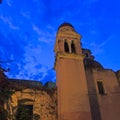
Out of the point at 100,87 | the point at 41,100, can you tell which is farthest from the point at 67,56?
the point at 41,100

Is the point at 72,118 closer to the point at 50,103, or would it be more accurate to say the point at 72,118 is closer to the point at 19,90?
the point at 50,103

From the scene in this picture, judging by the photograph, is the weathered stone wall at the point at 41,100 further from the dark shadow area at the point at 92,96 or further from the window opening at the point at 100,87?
the window opening at the point at 100,87

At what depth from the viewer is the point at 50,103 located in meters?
15.8

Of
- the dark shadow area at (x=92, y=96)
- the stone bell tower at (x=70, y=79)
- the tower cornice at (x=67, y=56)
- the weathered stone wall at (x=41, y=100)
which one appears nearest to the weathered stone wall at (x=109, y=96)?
the dark shadow area at (x=92, y=96)

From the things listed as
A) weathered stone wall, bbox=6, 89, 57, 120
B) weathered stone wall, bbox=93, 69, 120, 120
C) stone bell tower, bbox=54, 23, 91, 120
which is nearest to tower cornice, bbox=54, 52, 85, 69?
stone bell tower, bbox=54, 23, 91, 120

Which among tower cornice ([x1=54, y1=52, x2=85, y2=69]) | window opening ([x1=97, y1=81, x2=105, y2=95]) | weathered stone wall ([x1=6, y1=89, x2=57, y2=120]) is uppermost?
tower cornice ([x1=54, y1=52, x2=85, y2=69])

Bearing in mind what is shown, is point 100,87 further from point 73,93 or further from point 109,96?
point 73,93

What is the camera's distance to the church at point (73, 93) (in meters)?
14.6

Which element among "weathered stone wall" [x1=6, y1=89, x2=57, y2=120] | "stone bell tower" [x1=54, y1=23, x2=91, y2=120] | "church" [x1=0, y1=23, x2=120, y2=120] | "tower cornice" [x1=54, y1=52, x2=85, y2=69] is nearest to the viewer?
"stone bell tower" [x1=54, y1=23, x2=91, y2=120]

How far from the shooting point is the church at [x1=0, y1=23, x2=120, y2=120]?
14625mm

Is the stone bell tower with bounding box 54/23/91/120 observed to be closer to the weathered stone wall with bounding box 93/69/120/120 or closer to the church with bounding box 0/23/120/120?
the church with bounding box 0/23/120/120

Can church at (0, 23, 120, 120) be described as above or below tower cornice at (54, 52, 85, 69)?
below

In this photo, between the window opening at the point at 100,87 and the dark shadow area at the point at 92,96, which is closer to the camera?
the dark shadow area at the point at 92,96

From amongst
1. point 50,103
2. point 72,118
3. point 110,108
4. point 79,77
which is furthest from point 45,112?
point 110,108
